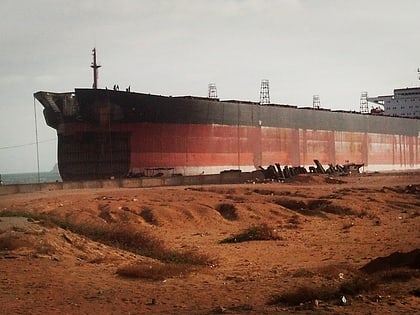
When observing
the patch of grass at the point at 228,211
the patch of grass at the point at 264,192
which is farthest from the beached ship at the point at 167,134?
the patch of grass at the point at 228,211

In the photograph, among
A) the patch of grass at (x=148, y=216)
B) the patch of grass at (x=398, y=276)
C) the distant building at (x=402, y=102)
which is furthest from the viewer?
the distant building at (x=402, y=102)

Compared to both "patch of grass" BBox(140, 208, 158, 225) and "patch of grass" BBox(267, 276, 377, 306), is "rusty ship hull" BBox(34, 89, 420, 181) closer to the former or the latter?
"patch of grass" BBox(140, 208, 158, 225)

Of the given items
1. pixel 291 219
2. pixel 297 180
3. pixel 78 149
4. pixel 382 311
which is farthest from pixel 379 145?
pixel 382 311

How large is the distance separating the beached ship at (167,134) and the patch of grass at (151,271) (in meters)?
25.6

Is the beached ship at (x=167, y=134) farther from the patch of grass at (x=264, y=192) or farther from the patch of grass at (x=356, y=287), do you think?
the patch of grass at (x=356, y=287)

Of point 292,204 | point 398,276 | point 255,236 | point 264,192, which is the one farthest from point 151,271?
point 264,192

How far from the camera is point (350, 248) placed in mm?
13133

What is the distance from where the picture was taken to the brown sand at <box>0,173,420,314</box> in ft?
23.2

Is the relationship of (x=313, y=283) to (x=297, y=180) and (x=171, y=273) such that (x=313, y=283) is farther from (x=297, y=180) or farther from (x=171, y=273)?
(x=297, y=180)

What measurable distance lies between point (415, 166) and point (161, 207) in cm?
4909

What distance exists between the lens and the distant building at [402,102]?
73188 mm

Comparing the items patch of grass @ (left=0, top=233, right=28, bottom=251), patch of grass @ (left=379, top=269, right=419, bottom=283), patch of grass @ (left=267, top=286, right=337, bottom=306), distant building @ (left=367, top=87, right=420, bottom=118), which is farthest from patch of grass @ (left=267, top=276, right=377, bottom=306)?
distant building @ (left=367, top=87, right=420, bottom=118)

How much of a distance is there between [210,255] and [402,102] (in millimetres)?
67544

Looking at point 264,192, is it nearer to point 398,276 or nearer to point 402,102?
point 398,276
